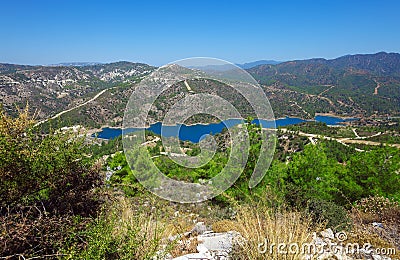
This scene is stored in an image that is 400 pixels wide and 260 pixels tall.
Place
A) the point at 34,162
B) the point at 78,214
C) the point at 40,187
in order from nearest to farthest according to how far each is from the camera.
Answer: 1. the point at 34,162
2. the point at 40,187
3. the point at 78,214

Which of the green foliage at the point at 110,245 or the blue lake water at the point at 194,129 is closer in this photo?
the green foliage at the point at 110,245

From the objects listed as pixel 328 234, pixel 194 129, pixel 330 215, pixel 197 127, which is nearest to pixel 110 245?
pixel 328 234

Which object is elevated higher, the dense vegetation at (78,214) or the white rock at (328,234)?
the dense vegetation at (78,214)

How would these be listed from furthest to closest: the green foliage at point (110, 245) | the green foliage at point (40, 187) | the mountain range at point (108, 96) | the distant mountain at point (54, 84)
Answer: the distant mountain at point (54, 84)
the mountain range at point (108, 96)
the green foliage at point (40, 187)
the green foliage at point (110, 245)

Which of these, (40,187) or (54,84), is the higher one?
(54,84)

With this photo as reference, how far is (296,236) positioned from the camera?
2.65m

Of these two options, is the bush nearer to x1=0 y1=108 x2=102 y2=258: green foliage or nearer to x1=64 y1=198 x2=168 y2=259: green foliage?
x1=64 y1=198 x2=168 y2=259: green foliage

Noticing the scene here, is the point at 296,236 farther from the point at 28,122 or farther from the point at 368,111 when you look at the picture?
the point at 368,111

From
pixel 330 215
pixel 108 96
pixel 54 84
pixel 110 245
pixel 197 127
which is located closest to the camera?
pixel 110 245

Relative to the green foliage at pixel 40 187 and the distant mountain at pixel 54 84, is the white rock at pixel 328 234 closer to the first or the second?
the green foliage at pixel 40 187

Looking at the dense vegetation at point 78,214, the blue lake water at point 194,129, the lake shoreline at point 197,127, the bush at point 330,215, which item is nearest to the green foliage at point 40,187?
the dense vegetation at point 78,214

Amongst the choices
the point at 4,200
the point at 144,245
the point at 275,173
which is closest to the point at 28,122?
the point at 4,200

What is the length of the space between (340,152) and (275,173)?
3659cm

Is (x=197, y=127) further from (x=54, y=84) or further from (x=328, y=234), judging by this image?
(x=54, y=84)
